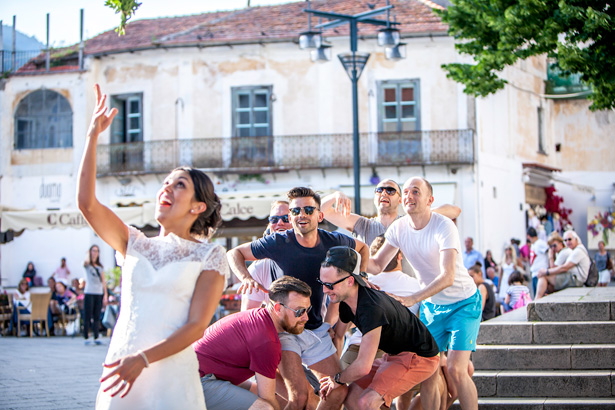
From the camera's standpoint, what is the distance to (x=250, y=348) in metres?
5.40

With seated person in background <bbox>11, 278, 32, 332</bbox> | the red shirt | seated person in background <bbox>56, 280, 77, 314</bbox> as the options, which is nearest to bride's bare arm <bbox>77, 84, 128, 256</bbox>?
the red shirt

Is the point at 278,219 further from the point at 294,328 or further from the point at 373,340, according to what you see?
the point at 373,340

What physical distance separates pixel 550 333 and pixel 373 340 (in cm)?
390

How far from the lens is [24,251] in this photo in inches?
1113

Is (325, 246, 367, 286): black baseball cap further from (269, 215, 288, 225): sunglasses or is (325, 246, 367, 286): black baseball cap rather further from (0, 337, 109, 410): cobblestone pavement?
(0, 337, 109, 410): cobblestone pavement

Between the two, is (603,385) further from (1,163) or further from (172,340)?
(1,163)

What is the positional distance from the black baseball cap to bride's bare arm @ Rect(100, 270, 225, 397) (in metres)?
1.70

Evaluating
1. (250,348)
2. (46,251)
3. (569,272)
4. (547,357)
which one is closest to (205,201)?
(250,348)

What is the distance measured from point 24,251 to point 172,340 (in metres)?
26.1

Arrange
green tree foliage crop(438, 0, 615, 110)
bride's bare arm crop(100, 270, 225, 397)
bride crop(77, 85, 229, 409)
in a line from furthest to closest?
1. green tree foliage crop(438, 0, 615, 110)
2. bride crop(77, 85, 229, 409)
3. bride's bare arm crop(100, 270, 225, 397)

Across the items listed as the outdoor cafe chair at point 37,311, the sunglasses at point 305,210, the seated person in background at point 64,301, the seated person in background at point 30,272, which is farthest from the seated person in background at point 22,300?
the sunglasses at point 305,210

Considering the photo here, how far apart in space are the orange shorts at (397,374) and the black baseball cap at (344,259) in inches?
24.7

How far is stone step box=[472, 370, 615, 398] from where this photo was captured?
26.1 ft

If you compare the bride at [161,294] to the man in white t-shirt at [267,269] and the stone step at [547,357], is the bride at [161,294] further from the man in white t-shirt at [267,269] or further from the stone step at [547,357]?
Result: the stone step at [547,357]
